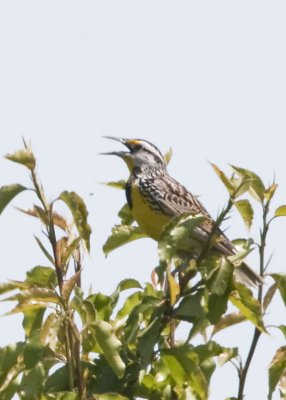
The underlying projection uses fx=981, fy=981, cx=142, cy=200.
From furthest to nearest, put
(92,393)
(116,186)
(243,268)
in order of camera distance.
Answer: (243,268), (116,186), (92,393)

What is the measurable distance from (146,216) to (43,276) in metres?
1.89

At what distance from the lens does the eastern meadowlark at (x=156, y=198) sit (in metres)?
4.58

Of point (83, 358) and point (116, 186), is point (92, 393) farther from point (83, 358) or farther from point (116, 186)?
point (116, 186)

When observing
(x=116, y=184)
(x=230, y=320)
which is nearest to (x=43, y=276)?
(x=230, y=320)

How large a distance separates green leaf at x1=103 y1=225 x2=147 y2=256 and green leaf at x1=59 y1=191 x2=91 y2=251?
68 centimetres

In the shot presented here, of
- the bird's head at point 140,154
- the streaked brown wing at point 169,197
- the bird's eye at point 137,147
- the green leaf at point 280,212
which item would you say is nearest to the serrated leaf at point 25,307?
the green leaf at point 280,212

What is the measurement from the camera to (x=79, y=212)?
114 inches

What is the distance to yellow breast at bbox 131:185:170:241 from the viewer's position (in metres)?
4.66

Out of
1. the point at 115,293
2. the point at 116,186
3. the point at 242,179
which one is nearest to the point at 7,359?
A: the point at 115,293

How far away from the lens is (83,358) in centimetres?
312

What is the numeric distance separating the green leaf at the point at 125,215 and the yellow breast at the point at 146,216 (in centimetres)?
21

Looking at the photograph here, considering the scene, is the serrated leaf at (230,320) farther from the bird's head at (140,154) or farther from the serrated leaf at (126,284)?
the bird's head at (140,154)

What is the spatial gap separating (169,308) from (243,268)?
142 cm

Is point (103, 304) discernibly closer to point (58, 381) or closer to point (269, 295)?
point (58, 381)
